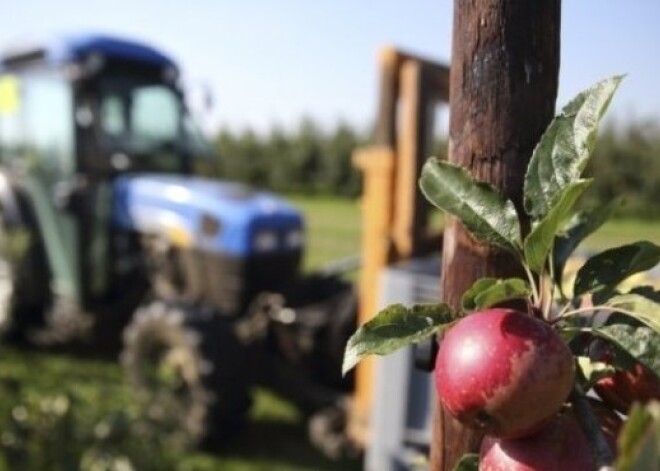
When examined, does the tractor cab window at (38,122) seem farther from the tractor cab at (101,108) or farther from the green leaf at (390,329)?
the green leaf at (390,329)

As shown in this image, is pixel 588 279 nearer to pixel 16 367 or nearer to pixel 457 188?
pixel 457 188

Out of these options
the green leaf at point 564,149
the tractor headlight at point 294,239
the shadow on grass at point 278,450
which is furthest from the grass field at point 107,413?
the green leaf at point 564,149

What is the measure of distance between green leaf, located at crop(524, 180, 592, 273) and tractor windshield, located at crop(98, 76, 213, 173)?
454 cm

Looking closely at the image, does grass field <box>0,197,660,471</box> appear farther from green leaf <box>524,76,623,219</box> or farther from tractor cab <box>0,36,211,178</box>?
green leaf <box>524,76,623,219</box>

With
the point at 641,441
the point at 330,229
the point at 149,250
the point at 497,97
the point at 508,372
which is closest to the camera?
the point at 641,441

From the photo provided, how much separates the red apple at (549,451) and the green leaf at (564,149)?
0.48ft

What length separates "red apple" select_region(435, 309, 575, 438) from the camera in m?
0.52

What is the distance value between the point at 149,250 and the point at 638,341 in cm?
445

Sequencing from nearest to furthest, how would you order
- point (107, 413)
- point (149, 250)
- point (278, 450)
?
point (107, 413), point (278, 450), point (149, 250)

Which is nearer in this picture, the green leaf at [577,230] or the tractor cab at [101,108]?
the green leaf at [577,230]

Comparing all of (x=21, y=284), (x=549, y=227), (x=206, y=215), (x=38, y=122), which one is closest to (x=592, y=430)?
(x=549, y=227)

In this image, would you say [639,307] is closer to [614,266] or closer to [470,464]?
[614,266]

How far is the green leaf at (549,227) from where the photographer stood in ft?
1.66

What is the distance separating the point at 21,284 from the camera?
5355 millimetres
